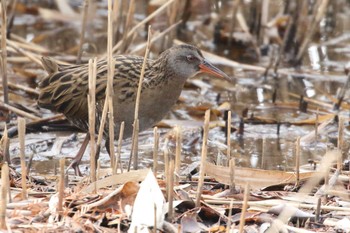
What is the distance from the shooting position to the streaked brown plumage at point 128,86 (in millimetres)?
6219

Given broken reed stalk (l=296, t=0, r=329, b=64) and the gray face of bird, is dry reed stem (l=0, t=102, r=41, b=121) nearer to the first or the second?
the gray face of bird

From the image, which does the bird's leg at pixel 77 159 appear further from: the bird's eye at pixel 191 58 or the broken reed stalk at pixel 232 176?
the broken reed stalk at pixel 232 176

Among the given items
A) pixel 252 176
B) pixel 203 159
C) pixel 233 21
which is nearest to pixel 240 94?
pixel 233 21

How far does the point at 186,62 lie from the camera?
21.4 feet

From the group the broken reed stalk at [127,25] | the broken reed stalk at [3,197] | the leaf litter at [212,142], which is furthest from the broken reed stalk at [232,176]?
A: the broken reed stalk at [127,25]

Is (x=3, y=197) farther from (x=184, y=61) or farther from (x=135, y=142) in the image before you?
(x=184, y=61)

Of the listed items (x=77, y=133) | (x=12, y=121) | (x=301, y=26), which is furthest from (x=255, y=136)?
(x=301, y=26)

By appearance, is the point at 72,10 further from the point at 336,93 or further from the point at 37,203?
the point at 37,203

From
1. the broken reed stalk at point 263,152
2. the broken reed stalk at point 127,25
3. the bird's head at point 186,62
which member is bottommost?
the broken reed stalk at point 263,152

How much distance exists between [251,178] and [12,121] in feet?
8.77

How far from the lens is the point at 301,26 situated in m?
9.70

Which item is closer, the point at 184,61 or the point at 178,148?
the point at 178,148

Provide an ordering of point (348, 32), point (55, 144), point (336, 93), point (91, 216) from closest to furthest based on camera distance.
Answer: point (91, 216) → point (55, 144) → point (336, 93) → point (348, 32)

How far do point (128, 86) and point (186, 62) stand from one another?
0.52m
